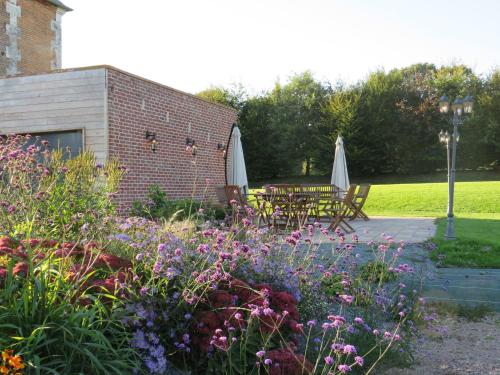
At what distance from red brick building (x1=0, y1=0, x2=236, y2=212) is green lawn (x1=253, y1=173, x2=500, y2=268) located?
455 cm

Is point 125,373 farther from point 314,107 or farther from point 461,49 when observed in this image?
point 461,49

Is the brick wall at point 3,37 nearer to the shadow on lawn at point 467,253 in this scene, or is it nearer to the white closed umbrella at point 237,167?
the white closed umbrella at point 237,167

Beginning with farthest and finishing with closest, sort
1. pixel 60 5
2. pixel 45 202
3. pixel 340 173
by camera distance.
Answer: pixel 60 5 < pixel 340 173 < pixel 45 202

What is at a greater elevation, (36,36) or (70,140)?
(36,36)

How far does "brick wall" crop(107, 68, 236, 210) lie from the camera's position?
9.14m

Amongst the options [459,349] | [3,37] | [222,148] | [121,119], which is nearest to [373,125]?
[222,148]

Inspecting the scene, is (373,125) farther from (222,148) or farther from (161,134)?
(161,134)

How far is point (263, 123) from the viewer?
32875 millimetres

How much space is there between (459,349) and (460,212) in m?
13.9

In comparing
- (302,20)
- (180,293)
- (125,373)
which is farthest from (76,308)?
(302,20)

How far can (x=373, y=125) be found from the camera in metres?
30.5

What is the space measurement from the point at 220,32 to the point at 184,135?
12.1 feet

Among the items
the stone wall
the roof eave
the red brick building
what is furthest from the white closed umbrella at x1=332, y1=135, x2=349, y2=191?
the roof eave

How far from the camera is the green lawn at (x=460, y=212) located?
6.39 meters
